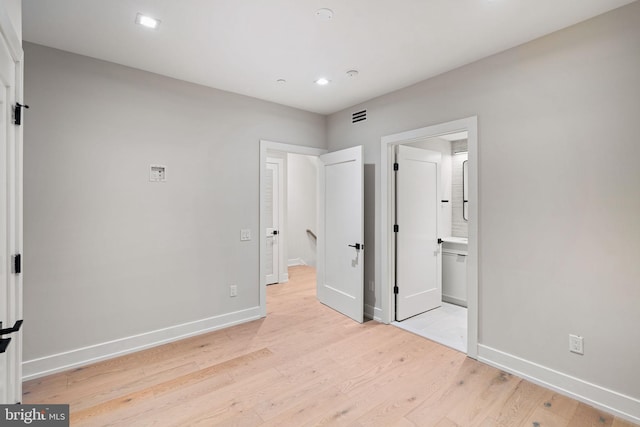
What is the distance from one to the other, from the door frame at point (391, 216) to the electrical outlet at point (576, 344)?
65 centimetres

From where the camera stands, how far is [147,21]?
80.5 inches

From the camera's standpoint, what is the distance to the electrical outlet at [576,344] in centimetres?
208

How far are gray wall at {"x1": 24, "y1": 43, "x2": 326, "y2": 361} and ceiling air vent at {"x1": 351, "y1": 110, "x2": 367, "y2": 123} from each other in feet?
3.75

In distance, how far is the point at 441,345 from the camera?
9.62 feet

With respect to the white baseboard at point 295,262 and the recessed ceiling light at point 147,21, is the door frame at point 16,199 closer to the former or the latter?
the recessed ceiling light at point 147,21

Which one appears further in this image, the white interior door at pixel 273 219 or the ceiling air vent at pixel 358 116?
the white interior door at pixel 273 219

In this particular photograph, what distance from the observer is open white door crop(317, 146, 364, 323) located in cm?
351

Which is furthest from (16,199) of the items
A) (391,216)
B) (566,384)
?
(566,384)

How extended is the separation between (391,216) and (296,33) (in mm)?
2143

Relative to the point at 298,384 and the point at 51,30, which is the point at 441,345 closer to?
the point at 298,384

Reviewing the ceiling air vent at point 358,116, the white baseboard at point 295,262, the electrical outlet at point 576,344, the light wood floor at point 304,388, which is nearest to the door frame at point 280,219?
the white baseboard at point 295,262

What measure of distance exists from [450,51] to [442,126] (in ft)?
2.16

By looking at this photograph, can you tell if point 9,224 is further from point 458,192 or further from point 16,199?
point 458,192

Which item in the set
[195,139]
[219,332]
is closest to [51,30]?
[195,139]
